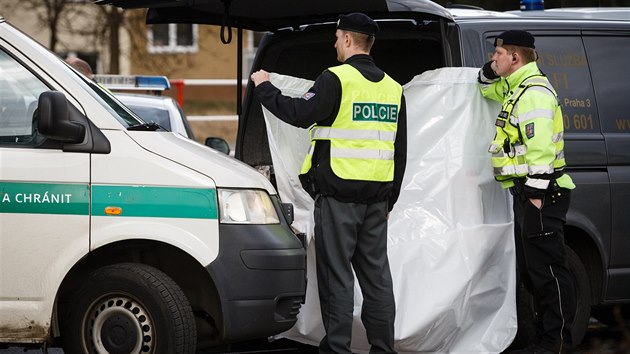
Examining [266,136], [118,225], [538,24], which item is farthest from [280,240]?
[538,24]

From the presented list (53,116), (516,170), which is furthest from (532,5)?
(53,116)

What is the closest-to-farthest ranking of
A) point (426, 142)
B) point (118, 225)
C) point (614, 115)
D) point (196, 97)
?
point (118, 225), point (426, 142), point (614, 115), point (196, 97)

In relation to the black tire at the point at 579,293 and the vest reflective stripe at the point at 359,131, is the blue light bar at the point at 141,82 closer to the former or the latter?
the black tire at the point at 579,293

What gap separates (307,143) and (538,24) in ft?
5.30

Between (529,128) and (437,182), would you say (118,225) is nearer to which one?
(437,182)

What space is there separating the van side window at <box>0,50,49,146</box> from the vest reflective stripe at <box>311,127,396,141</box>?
1.47 metres

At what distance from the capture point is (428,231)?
717cm

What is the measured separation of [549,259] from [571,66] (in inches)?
49.6

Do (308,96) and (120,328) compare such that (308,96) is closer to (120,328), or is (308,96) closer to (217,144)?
(120,328)

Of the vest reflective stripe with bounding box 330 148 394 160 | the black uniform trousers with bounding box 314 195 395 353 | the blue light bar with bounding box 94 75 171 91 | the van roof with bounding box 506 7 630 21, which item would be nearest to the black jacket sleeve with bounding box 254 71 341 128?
the vest reflective stripe with bounding box 330 148 394 160

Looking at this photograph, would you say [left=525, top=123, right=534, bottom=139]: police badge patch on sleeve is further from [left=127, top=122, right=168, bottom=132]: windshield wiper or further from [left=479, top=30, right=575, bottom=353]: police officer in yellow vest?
[left=127, top=122, right=168, bottom=132]: windshield wiper

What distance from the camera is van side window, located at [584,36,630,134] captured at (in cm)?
784

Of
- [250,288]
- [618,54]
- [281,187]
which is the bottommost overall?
[250,288]

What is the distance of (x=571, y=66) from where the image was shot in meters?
7.82
